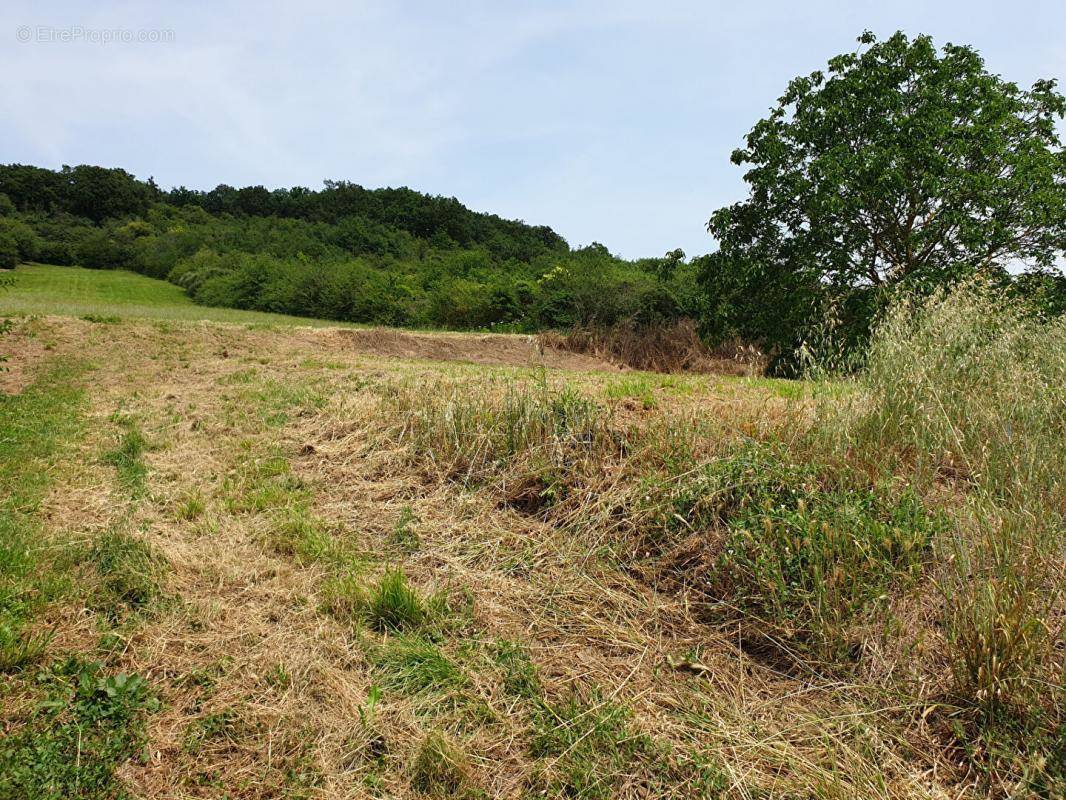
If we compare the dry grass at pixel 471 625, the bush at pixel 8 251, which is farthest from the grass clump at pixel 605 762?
the bush at pixel 8 251

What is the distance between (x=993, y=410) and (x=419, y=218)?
4609cm

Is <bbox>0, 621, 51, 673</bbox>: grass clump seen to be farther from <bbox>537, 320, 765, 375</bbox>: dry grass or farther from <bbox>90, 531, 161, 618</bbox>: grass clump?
<bbox>537, 320, 765, 375</bbox>: dry grass

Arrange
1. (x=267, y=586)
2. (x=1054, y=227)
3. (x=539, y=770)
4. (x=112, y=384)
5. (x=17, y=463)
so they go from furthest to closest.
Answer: (x=1054, y=227) < (x=112, y=384) < (x=17, y=463) < (x=267, y=586) < (x=539, y=770)

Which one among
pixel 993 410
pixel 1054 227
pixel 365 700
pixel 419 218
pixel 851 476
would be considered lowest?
pixel 365 700

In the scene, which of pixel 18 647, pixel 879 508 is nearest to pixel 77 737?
pixel 18 647

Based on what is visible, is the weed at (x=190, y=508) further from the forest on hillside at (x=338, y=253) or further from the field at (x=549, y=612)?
the forest on hillside at (x=338, y=253)

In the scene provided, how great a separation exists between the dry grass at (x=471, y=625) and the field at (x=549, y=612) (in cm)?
1

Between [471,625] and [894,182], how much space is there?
11.9 metres

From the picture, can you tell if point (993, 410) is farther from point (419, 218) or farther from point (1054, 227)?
point (419, 218)

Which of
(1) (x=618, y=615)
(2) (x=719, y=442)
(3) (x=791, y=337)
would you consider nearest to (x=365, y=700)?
(1) (x=618, y=615)

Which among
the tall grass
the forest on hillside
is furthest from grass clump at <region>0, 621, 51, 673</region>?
the forest on hillside

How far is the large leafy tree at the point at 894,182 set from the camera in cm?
1108

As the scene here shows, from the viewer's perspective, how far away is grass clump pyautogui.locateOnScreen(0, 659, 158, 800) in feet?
6.15

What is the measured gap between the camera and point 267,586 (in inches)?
127
